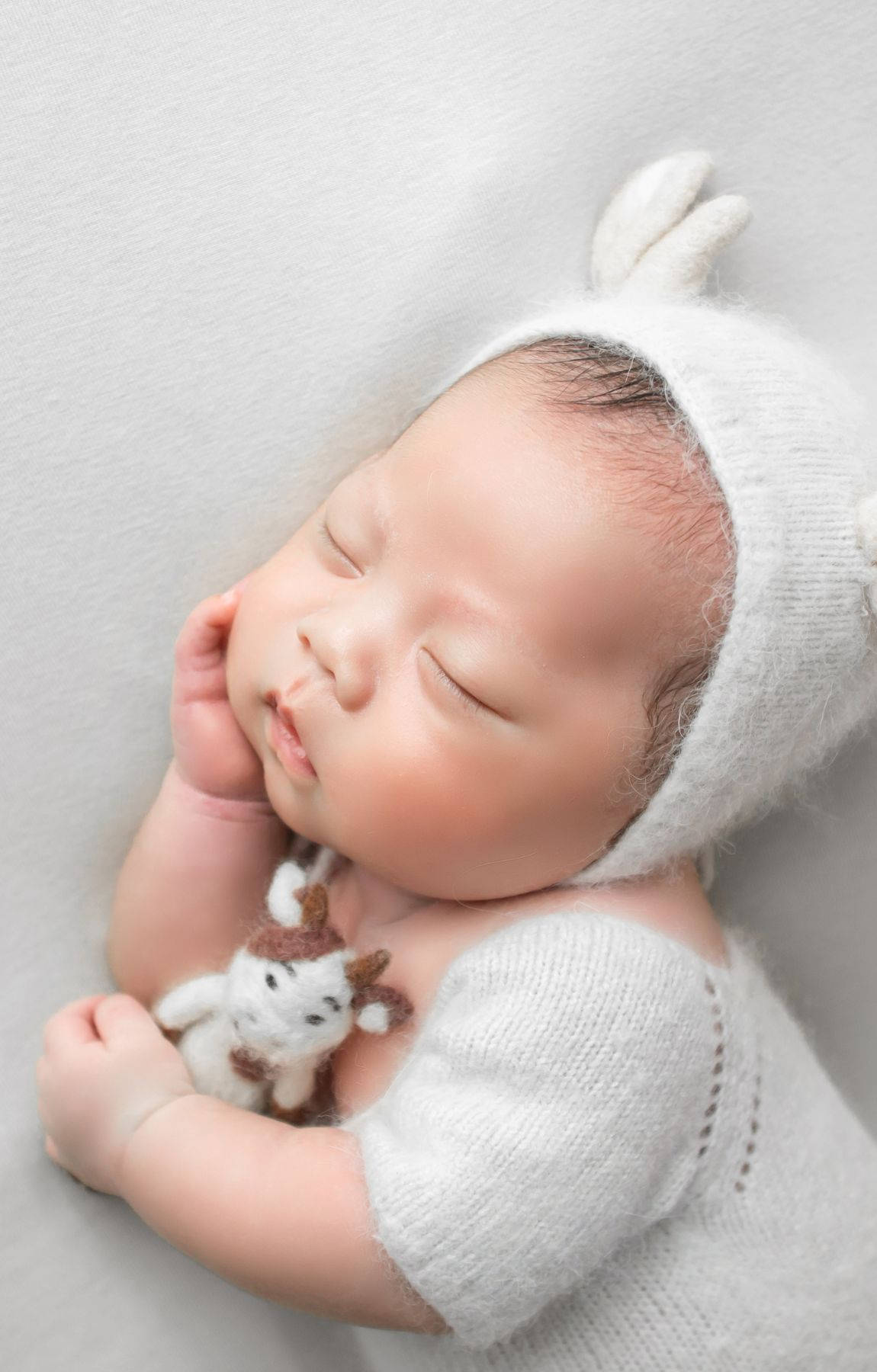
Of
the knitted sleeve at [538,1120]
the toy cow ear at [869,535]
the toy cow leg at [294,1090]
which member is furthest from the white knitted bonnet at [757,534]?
the toy cow leg at [294,1090]

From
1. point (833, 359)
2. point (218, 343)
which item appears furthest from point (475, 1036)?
point (833, 359)

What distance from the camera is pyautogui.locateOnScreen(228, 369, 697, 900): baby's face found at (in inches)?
45.3

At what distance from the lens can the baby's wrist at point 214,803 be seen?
1434mm

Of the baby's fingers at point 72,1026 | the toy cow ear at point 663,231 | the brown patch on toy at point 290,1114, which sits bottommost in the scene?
the brown patch on toy at point 290,1114

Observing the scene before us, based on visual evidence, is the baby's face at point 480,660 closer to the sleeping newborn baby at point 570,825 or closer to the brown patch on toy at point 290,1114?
the sleeping newborn baby at point 570,825

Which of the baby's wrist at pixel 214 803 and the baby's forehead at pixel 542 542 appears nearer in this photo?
the baby's forehead at pixel 542 542

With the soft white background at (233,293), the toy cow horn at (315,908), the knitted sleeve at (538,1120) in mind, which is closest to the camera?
the knitted sleeve at (538,1120)

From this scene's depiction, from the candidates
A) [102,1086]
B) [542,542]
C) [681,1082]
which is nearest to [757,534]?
[542,542]

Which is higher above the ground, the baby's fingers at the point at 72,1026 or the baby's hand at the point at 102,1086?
the baby's fingers at the point at 72,1026

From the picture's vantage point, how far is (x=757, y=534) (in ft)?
3.82

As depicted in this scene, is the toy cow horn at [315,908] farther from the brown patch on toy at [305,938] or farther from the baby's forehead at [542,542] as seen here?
the baby's forehead at [542,542]

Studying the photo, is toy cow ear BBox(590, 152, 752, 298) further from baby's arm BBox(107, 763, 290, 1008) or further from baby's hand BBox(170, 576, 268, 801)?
baby's arm BBox(107, 763, 290, 1008)

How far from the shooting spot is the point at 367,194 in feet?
4.68

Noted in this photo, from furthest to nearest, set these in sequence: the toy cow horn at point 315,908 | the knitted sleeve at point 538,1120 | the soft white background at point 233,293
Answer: the soft white background at point 233,293 < the toy cow horn at point 315,908 < the knitted sleeve at point 538,1120
